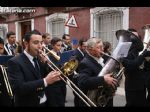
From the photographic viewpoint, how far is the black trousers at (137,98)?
639 cm

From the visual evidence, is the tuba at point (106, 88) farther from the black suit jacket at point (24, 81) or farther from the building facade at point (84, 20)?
the building facade at point (84, 20)

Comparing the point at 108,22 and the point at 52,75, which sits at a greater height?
the point at 108,22

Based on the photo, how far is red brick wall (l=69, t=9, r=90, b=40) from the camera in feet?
51.0

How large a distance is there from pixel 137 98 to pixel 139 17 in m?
6.67

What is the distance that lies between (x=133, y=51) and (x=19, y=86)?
2498mm

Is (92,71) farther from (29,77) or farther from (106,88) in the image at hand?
(29,77)

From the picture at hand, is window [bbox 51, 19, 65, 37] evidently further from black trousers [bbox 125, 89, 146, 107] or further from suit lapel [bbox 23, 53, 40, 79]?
suit lapel [bbox 23, 53, 40, 79]

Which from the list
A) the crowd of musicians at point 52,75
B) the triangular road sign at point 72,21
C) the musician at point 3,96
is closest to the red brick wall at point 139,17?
the triangular road sign at point 72,21

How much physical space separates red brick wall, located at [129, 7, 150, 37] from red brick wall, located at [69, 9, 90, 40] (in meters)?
2.80

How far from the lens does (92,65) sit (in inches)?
207

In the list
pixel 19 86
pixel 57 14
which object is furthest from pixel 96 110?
pixel 57 14

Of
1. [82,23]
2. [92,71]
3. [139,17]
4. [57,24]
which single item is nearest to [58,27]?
[57,24]

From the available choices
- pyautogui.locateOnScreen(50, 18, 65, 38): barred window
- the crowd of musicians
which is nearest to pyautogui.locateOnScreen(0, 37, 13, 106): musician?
the crowd of musicians

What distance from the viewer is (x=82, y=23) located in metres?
15.9
